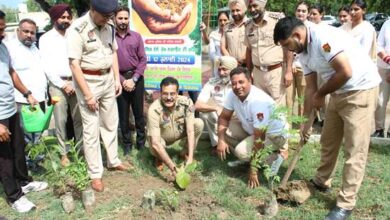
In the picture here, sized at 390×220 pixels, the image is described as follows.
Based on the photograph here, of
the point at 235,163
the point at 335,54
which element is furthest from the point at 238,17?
the point at 335,54

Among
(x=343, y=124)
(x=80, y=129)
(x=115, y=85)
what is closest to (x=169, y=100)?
(x=115, y=85)

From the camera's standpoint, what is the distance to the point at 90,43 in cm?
357

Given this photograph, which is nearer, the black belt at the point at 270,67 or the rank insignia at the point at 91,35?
the rank insignia at the point at 91,35

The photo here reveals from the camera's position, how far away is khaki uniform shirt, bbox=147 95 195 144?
13.6 ft

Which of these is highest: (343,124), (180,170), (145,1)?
(145,1)

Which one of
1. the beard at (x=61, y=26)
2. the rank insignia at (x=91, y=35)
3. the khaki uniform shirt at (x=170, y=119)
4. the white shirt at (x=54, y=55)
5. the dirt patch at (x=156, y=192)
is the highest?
the beard at (x=61, y=26)

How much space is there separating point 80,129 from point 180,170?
5.21 ft

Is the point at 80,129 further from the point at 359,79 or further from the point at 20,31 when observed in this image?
the point at 359,79

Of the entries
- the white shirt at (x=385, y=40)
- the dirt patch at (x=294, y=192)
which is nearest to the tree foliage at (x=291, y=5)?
the white shirt at (x=385, y=40)

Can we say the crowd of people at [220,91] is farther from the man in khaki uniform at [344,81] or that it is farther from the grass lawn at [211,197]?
the grass lawn at [211,197]

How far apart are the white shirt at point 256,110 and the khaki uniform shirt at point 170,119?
518 mm

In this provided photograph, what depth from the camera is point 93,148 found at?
382 cm

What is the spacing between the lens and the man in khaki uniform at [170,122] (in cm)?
404

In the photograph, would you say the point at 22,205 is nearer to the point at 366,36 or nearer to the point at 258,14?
the point at 258,14
